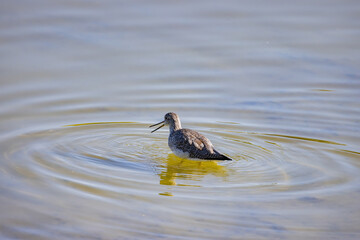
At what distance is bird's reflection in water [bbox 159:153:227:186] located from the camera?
841 centimetres

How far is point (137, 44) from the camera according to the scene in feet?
44.0

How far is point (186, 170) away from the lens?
8867 mm

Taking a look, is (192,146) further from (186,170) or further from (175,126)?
(175,126)

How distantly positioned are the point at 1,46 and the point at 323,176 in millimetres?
8053

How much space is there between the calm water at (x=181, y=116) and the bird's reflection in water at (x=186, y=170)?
38 mm

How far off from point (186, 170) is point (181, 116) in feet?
6.63

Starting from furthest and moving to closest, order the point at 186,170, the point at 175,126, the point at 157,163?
the point at 175,126
the point at 157,163
the point at 186,170

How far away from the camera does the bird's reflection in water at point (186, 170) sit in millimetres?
8414

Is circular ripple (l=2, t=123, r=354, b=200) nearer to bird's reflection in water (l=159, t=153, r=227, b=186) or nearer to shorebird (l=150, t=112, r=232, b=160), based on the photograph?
bird's reflection in water (l=159, t=153, r=227, b=186)

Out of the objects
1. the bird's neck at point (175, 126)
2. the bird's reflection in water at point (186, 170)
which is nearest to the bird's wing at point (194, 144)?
the bird's reflection in water at point (186, 170)

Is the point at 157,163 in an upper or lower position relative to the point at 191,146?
lower

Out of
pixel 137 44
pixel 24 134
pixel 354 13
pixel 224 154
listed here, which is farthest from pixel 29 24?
pixel 354 13

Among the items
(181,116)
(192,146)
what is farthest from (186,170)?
(181,116)

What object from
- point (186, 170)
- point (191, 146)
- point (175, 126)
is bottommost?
point (186, 170)
